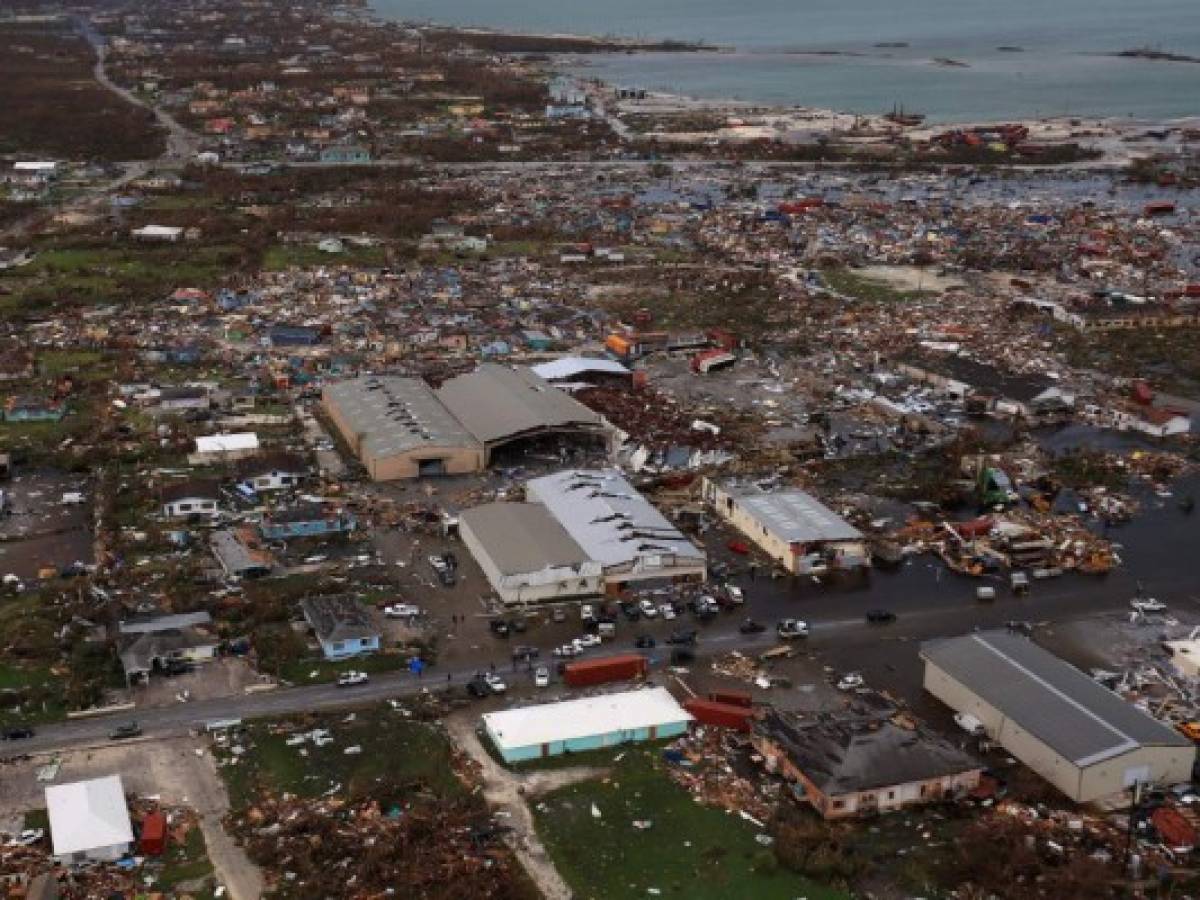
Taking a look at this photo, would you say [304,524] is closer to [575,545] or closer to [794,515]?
[575,545]

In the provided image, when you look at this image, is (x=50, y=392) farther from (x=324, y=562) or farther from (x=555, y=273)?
(x=555, y=273)

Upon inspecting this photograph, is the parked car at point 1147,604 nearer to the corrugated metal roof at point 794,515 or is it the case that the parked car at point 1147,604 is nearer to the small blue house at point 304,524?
the corrugated metal roof at point 794,515

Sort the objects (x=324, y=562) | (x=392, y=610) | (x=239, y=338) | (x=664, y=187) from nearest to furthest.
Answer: (x=392, y=610) < (x=324, y=562) < (x=239, y=338) < (x=664, y=187)

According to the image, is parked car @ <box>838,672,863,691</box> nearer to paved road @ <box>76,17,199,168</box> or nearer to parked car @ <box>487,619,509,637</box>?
parked car @ <box>487,619,509,637</box>

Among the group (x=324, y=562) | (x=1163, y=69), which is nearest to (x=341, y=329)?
(x=324, y=562)

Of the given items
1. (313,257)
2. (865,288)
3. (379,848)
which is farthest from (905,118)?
(379,848)

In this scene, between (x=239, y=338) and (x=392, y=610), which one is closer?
(x=392, y=610)
